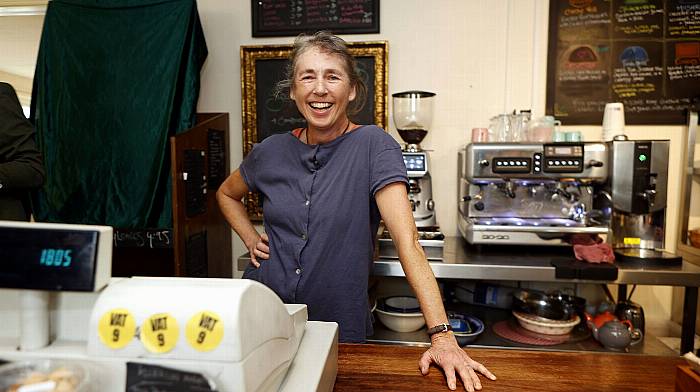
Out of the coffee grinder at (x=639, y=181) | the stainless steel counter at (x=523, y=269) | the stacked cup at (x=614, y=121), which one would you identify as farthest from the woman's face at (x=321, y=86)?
the stacked cup at (x=614, y=121)

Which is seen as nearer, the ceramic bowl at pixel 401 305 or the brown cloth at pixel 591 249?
the brown cloth at pixel 591 249

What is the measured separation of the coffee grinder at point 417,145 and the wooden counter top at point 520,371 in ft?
4.78

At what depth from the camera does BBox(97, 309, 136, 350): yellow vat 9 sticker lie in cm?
55

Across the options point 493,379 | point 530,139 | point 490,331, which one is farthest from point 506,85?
point 493,379

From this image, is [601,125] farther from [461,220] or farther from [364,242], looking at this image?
[364,242]

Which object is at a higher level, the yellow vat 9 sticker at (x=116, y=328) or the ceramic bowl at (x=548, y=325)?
the yellow vat 9 sticker at (x=116, y=328)

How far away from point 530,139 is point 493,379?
74.0 inches

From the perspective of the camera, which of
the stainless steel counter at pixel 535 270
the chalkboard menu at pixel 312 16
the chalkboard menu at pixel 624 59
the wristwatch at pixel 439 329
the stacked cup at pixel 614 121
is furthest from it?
the chalkboard menu at pixel 312 16

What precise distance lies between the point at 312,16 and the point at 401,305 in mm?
1838

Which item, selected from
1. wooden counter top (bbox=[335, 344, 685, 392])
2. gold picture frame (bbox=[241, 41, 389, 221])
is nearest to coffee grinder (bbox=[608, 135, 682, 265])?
gold picture frame (bbox=[241, 41, 389, 221])

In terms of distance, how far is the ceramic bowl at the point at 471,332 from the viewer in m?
2.21

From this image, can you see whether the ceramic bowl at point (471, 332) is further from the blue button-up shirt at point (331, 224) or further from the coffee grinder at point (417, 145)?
the blue button-up shirt at point (331, 224)

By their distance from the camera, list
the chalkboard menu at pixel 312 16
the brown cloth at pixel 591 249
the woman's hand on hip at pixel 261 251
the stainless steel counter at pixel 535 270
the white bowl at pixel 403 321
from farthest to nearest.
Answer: the chalkboard menu at pixel 312 16
the white bowl at pixel 403 321
the brown cloth at pixel 591 249
the stainless steel counter at pixel 535 270
the woman's hand on hip at pixel 261 251

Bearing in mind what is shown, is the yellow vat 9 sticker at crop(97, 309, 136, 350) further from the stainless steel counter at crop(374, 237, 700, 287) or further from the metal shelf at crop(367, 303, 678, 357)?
the stainless steel counter at crop(374, 237, 700, 287)
